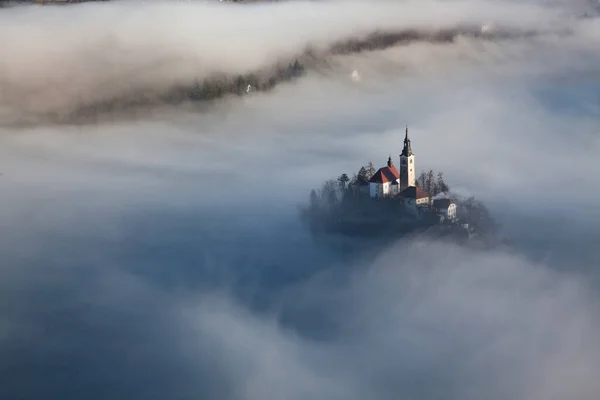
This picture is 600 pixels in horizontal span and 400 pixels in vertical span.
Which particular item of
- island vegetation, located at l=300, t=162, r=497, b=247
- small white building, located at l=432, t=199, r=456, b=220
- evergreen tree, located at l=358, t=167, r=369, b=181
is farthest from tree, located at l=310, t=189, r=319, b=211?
small white building, located at l=432, t=199, r=456, b=220

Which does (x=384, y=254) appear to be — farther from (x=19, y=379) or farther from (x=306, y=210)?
(x=19, y=379)

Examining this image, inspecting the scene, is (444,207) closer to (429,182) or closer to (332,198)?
(429,182)

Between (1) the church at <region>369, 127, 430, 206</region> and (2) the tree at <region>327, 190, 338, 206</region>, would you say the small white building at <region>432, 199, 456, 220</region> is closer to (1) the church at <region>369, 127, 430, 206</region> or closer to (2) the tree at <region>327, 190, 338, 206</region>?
(1) the church at <region>369, 127, 430, 206</region>

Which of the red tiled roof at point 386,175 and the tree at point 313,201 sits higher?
the red tiled roof at point 386,175

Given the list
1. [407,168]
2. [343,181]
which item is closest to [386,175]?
[407,168]

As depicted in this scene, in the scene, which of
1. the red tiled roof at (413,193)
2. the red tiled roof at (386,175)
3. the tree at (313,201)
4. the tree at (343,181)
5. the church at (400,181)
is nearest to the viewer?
the red tiled roof at (413,193)

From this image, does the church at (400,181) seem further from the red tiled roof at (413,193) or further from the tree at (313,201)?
the tree at (313,201)

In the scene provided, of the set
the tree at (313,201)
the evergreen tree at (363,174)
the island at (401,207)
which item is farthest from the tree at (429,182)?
the tree at (313,201)
